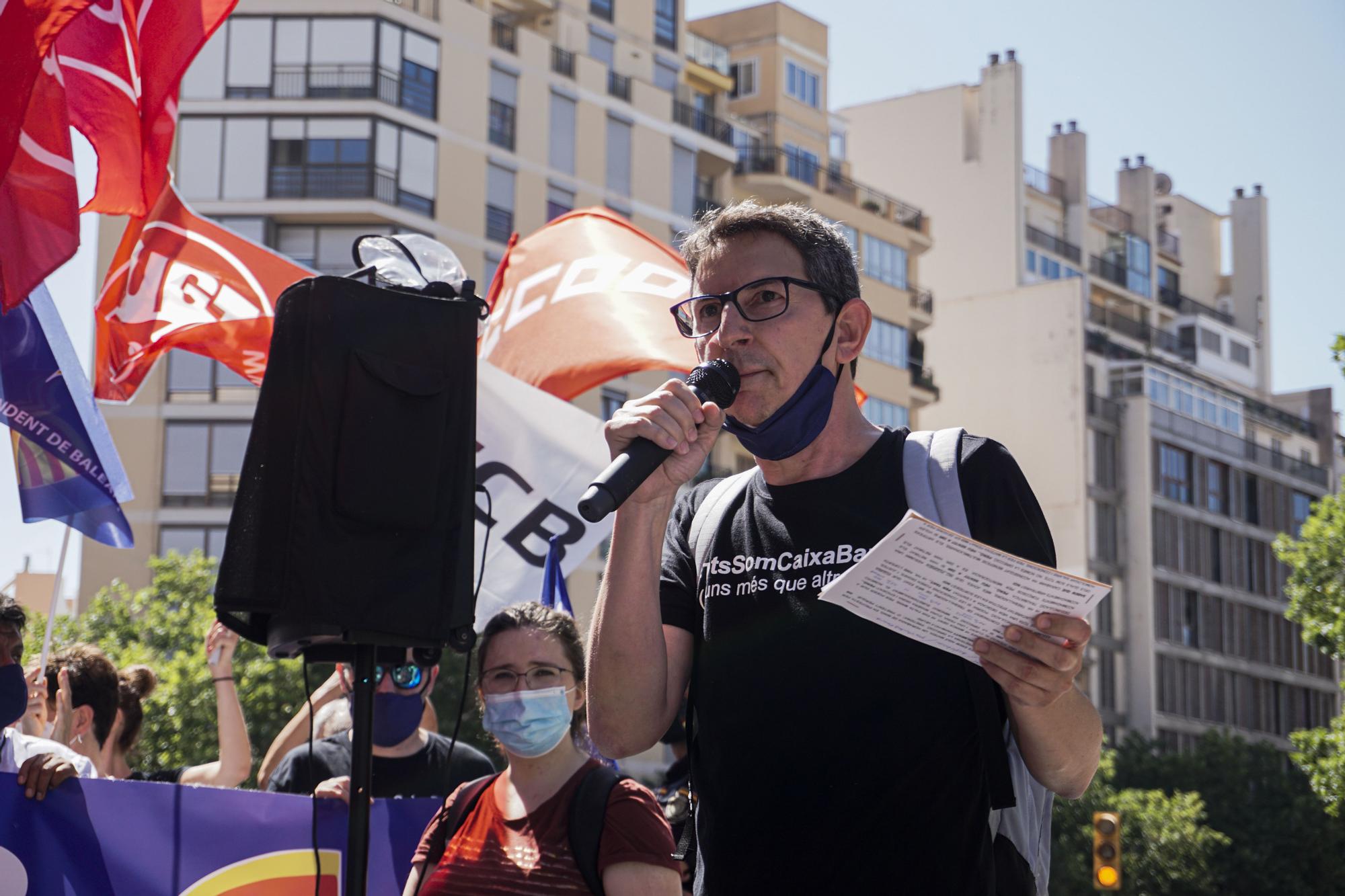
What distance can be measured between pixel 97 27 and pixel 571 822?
3067 millimetres

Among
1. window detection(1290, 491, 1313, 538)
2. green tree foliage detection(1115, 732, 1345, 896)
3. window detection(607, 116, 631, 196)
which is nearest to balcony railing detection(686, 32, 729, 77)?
window detection(607, 116, 631, 196)

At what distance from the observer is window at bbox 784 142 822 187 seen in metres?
56.3

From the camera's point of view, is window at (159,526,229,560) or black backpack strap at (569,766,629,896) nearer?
black backpack strap at (569,766,629,896)

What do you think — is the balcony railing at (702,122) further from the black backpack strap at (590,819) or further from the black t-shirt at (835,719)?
the black t-shirt at (835,719)

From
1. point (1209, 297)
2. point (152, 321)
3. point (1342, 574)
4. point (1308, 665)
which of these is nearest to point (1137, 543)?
point (1308, 665)

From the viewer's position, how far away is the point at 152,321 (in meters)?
8.83

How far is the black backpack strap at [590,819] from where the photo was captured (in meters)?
4.58

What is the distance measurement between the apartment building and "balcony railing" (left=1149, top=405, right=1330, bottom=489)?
82.4ft

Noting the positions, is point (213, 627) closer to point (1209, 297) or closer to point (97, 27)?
point (97, 27)

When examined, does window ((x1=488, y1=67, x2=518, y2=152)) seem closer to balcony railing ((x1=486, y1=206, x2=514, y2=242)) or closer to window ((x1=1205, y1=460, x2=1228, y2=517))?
balcony railing ((x1=486, y1=206, x2=514, y2=242))

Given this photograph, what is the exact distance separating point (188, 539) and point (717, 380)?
42.1 meters

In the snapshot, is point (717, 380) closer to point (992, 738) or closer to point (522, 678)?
point (992, 738)

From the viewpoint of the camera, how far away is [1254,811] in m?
49.8

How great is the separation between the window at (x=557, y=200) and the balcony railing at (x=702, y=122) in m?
5.19
